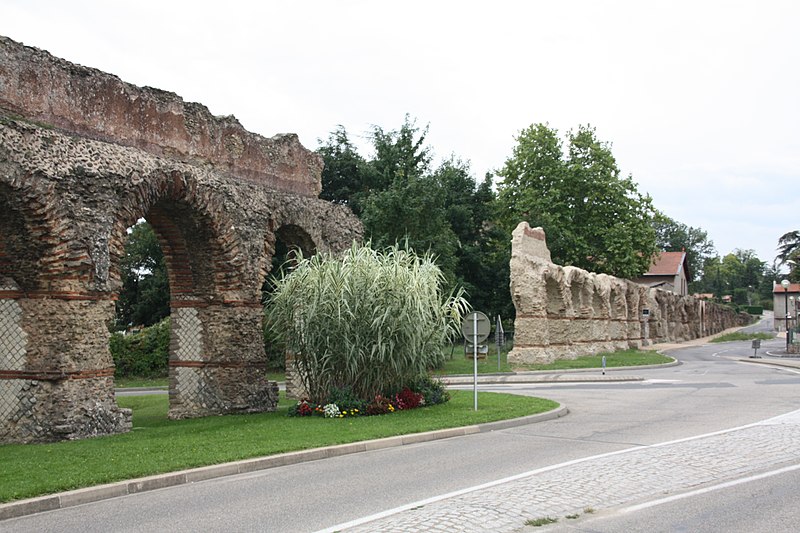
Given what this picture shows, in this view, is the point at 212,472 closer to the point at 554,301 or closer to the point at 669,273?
the point at 554,301

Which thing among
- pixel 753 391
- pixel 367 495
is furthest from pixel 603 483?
pixel 753 391

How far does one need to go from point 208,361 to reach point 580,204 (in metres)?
40.7

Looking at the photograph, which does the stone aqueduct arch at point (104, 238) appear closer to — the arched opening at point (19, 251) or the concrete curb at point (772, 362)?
the arched opening at point (19, 251)

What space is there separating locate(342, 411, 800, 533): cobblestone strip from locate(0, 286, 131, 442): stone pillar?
797 cm

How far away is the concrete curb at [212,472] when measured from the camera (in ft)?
28.2

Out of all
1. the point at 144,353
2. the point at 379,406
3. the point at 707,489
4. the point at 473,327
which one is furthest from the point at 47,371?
the point at 144,353

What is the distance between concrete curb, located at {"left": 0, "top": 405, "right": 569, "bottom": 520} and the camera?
860 cm

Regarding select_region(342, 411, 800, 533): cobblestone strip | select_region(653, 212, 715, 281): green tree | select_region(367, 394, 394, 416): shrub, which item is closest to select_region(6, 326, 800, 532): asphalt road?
select_region(342, 411, 800, 533): cobblestone strip

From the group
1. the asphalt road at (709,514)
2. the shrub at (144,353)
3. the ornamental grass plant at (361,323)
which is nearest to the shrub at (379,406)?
the ornamental grass plant at (361,323)

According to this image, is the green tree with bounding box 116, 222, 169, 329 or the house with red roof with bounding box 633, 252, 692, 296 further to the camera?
the house with red roof with bounding box 633, 252, 692, 296

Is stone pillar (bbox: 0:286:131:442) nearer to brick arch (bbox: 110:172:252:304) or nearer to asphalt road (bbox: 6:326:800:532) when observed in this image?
brick arch (bbox: 110:172:252:304)

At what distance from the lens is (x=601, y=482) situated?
8.94 meters

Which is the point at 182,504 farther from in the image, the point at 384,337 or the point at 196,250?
the point at 196,250

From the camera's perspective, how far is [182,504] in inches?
341
